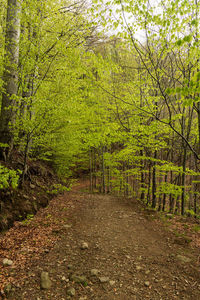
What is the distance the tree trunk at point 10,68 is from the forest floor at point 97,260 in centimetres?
312

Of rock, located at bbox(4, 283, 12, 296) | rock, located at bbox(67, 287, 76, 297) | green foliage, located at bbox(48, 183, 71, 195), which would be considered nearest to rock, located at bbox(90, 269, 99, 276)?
rock, located at bbox(67, 287, 76, 297)

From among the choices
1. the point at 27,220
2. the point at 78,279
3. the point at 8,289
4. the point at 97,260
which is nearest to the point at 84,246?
the point at 97,260

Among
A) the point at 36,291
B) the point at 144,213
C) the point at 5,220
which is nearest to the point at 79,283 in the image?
the point at 36,291

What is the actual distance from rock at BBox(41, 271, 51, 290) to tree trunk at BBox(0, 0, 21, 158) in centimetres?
425

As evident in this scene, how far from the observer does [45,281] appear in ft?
10.0

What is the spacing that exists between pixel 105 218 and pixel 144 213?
1862 millimetres

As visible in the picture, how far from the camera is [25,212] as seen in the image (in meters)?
5.51

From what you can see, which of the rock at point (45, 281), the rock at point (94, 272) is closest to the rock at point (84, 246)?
the rock at point (94, 272)

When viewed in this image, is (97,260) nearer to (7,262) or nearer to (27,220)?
(7,262)

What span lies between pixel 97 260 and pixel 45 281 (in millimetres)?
1195

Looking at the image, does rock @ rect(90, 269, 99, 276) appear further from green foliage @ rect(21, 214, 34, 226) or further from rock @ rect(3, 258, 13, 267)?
green foliage @ rect(21, 214, 34, 226)

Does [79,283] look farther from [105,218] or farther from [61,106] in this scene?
[61,106]

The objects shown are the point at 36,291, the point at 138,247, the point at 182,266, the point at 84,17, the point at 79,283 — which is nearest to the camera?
the point at 36,291

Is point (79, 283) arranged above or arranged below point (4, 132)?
below
